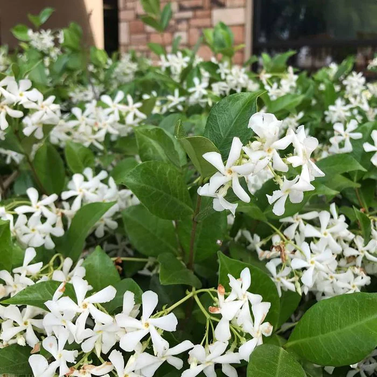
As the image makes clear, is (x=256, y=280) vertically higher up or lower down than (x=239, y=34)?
higher up

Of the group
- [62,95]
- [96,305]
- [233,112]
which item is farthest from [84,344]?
[62,95]

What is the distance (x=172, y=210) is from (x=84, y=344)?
17cm

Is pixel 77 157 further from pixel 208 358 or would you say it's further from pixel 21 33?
pixel 21 33

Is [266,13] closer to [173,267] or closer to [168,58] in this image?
[168,58]

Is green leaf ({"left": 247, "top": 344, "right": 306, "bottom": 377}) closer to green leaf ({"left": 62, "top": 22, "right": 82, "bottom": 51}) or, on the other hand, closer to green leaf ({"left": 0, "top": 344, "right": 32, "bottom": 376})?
green leaf ({"left": 0, "top": 344, "right": 32, "bottom": 376})

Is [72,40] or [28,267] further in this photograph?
[72,40]

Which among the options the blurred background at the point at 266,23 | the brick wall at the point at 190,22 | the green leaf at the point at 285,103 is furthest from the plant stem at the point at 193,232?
the brick wall at the point at 190,22

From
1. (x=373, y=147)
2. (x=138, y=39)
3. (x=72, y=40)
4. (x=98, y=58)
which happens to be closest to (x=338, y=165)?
(x=373, y=147)

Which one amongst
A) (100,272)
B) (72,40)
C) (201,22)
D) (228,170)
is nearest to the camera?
(228,170)

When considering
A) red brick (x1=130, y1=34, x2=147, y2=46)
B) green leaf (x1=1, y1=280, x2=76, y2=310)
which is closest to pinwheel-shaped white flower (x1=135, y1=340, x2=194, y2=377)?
green leaf (x1=1, y1=280, x2=76, y2=310)

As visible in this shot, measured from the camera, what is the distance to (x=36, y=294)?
0.48 m

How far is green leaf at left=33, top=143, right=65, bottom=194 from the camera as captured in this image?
0.80 metres

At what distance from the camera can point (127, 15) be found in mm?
4254

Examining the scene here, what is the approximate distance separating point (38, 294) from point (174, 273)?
0.51 feet
